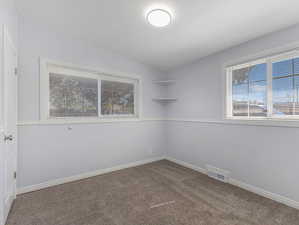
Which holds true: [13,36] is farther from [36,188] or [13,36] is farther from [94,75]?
[36,188]

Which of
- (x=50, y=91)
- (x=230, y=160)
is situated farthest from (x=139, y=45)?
(x=230, y=160)

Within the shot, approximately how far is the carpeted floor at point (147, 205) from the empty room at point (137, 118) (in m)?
0.02

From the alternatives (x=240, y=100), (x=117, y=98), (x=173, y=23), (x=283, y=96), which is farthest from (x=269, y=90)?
(x=117, y=98)

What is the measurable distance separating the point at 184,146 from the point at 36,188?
110 inches

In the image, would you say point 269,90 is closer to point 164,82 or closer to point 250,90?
point 250,90

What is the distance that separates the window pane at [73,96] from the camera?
261cm

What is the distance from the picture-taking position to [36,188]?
234cm

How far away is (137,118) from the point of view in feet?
11.5

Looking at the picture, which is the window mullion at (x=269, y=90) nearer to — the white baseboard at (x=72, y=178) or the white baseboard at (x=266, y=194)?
the white baseboard at (x=266, y=194)

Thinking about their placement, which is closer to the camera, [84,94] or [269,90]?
[269,90]

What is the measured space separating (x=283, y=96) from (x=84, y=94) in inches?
126

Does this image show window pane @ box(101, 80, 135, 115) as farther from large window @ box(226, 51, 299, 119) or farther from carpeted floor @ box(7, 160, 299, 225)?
large window @ box(226, 51, 299, 119)

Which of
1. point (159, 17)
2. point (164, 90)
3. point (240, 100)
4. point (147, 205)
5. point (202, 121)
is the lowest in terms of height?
point (147, 205)

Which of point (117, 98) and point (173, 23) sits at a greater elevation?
point (173, 23)
